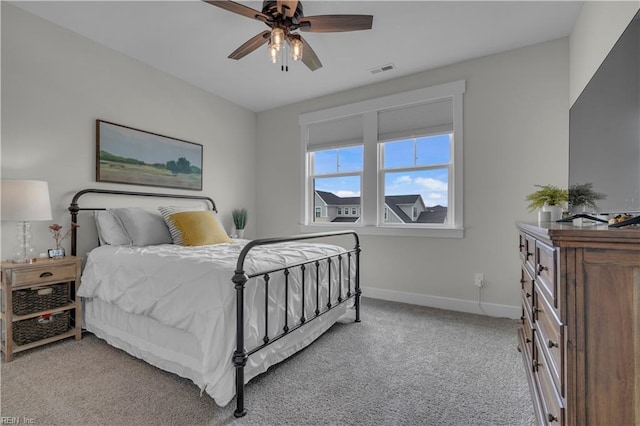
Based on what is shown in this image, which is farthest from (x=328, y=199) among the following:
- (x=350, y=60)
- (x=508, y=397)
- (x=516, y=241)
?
(x=508, y=397)

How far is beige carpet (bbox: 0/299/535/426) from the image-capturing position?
60.6 inches

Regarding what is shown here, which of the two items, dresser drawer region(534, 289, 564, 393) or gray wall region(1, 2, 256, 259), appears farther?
gray wall region(1, 2, 256, 259)

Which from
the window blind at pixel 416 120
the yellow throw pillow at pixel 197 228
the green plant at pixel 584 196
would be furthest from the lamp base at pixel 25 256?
the green plant at pixel 584 196

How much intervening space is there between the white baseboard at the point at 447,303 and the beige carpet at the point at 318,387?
0.51 meters

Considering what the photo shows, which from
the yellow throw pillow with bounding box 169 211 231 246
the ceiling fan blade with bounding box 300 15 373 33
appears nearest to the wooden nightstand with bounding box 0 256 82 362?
the yellow throw pillow with bounding box 169 211 231 246

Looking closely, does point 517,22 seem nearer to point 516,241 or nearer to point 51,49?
point 516,241

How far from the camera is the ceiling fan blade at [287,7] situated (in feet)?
6.16

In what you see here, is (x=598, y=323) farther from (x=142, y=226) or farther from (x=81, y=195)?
(x=81, y=195)

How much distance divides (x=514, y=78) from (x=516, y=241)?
61.9 inches

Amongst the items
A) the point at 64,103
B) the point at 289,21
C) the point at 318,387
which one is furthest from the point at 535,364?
the point at 64,103

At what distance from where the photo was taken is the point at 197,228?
2.82m

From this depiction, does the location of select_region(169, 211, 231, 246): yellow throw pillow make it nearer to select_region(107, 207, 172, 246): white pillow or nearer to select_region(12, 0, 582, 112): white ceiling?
select_region(107, 207, 172, 246): white pillow

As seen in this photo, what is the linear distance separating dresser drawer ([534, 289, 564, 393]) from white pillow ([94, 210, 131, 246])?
302 centimetres

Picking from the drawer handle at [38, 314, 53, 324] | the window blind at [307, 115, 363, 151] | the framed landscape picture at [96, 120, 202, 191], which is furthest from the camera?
the window blind at [307, 115, 363, 151]
